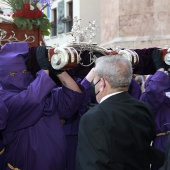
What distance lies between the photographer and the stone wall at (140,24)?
11.1 meters

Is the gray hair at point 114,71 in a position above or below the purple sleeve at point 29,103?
above

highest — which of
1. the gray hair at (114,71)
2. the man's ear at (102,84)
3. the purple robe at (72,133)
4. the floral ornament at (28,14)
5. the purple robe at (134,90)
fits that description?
the floral ornament at (28,14)

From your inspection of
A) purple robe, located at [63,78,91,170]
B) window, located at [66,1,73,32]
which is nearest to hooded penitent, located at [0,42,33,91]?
purple robe, located at [63,78,91,170]

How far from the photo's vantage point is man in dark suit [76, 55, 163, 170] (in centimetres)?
209

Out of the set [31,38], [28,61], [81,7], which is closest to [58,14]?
[81,7]

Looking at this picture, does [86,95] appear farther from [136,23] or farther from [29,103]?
[136,23]

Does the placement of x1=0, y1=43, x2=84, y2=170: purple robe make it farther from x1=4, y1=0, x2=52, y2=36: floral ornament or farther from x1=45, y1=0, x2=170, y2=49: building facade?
x1=45, y1=0, x2=170, y2=49: building facade

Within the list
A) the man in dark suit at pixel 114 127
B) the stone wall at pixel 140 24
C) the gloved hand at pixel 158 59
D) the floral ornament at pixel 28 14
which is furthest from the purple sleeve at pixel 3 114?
the stone wall at pixel 140 24

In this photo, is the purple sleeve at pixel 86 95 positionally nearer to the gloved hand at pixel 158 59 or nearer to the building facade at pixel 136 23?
the gloved hand at pixel 158 59

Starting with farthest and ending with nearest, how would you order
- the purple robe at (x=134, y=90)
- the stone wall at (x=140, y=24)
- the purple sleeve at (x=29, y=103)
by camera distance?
the stone wall at (x=140, y=24), the purple robe at (x=134, y=90), the purple sleeve at (x=29, y=103)

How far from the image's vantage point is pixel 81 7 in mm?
20953

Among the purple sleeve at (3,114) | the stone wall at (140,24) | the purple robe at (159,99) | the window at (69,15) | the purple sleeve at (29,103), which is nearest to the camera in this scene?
the purple sleeve at (3,114)

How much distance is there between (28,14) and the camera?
421 centimetres

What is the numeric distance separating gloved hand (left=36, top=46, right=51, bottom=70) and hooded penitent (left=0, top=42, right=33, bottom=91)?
119mm
